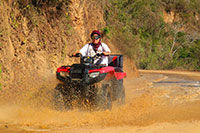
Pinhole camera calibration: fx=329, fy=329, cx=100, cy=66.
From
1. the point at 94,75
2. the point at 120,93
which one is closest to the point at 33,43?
the point at 120,93

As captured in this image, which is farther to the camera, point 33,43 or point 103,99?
point 33,43

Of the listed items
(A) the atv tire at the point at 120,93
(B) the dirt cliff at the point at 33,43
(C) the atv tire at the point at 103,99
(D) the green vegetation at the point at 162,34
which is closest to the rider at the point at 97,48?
(A) the atv tire at the point at 120,93

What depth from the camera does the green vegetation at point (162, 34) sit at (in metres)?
31.3

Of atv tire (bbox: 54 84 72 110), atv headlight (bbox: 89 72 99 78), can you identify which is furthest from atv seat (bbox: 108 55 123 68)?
atv tire (bbox: 54 84 72 110)

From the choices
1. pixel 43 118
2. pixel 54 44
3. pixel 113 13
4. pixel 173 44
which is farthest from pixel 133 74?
pixel 173 44

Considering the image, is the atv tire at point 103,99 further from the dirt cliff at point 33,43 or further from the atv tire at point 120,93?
the dirt cliff at point 33,43

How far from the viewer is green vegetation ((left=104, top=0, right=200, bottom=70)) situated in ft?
103

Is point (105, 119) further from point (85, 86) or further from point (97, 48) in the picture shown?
point (97, 48)

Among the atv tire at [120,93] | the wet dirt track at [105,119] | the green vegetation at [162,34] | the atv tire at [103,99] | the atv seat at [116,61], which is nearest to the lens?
the wet dirt track at [105,119]

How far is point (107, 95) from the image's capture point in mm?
7078

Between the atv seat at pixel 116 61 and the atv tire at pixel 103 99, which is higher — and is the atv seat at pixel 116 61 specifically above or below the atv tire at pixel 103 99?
above

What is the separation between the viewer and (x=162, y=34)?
35.6 meters

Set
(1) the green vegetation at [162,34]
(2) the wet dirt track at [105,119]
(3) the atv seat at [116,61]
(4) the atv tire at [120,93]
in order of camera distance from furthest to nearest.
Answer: (1) the green vegetation at [162,34] < (3) the atv seat at [116,61] < (4) the atv tire at [120,93] < (2) the wet dirt track at [105,119]

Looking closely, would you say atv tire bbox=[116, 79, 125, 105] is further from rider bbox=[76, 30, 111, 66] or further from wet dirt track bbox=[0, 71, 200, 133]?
rider bbox=[76, 30, 111, 66]
